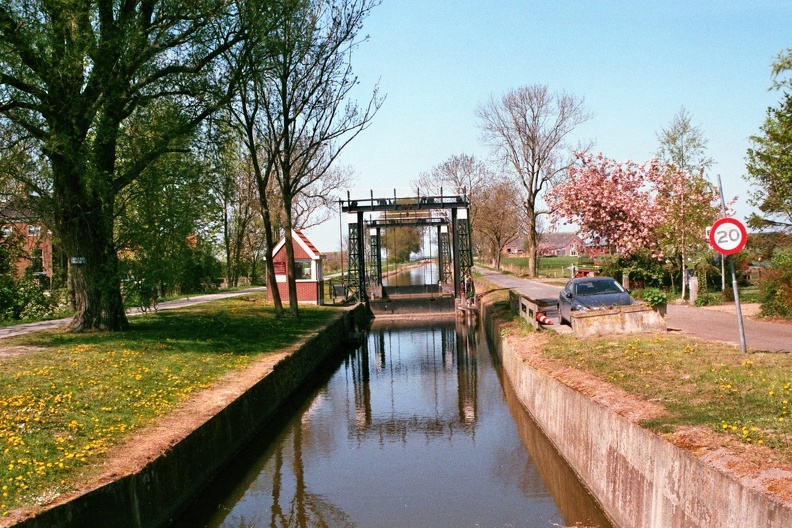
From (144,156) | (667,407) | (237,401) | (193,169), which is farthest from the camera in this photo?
(193,169)

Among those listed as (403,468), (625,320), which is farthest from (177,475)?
(625,320)

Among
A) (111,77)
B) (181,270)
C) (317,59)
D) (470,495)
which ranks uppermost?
(317,59)

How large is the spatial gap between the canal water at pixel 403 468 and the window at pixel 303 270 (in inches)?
568

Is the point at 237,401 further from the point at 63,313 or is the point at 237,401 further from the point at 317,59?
the point at 317,59

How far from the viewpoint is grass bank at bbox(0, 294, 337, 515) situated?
737 centimetres

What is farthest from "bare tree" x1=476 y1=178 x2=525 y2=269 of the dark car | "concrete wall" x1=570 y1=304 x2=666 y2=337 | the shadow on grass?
"concrete wall" x1=570 y1=304 x2=666 y2=337

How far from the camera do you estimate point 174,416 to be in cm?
1025

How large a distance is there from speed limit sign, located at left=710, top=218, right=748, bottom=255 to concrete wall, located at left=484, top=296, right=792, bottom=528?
10.1 feet

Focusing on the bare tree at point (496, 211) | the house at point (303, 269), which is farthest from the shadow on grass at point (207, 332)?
the bare tree at point (496, 211)

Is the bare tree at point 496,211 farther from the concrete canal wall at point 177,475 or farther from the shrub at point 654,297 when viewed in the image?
the concrete canal wall at point 177,475

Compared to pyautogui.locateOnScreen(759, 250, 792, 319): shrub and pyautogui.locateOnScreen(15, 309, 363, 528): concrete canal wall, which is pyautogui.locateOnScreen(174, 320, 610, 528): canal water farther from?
pyautogui.locateOnScreen(759, 250, 792, 319): shrub

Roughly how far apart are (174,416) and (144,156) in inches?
317

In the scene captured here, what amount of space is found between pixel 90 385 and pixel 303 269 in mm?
22360

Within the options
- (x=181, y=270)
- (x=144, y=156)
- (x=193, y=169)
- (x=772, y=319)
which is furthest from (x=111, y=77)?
(x=772, y=319)
